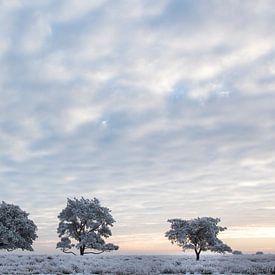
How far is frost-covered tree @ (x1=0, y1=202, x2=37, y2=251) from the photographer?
3002 inches

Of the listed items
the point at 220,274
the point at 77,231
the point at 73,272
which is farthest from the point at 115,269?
the point at 77,231

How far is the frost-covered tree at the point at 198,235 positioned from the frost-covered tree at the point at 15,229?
23.5 m

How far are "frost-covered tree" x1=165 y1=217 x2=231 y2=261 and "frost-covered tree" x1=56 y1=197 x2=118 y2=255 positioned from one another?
1116 centimetres

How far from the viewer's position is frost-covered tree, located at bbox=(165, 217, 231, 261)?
71.7 metres

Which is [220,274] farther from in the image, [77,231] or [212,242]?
[77,231]

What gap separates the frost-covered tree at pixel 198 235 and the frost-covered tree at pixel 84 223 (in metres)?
11.2

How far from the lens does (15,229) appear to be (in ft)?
256

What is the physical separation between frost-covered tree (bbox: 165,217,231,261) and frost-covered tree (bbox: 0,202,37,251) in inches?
926

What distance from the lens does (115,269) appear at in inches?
1612

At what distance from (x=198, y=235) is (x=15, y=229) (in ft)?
94.5

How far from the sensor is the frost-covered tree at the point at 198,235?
235 feet

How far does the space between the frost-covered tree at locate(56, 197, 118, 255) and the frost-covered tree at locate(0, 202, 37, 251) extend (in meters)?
5.44

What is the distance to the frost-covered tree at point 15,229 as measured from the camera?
76.3 m

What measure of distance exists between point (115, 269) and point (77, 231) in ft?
125
